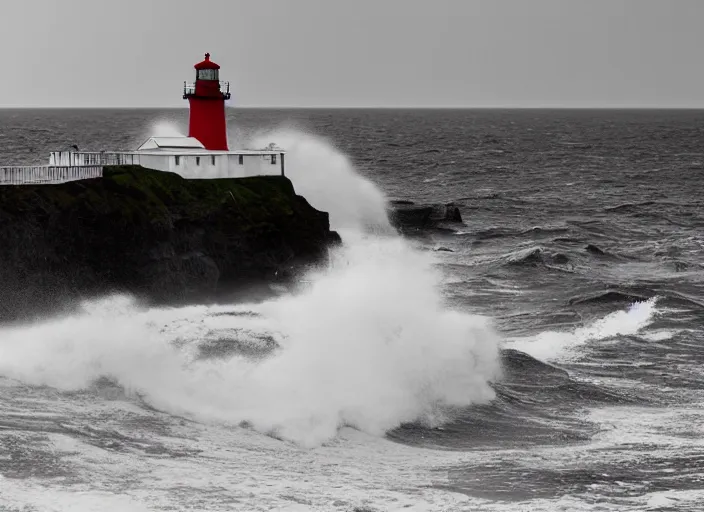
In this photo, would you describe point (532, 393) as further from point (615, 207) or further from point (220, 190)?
point (615, 207)

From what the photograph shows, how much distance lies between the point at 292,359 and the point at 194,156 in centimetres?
1134

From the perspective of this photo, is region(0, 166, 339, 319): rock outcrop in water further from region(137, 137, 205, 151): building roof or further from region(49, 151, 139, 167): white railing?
region(137, 137, 205, 151): building roof

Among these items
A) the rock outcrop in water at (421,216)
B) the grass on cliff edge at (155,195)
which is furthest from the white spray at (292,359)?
the rock outcrop in water at (421,216)

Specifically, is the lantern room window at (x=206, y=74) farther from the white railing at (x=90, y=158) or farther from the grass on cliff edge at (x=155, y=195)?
the white railing at (x=90, y=158)

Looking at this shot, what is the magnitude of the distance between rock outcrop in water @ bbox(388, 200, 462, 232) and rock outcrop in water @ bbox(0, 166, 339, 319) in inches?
559

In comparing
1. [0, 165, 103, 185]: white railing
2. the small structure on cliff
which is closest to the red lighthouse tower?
the small structure on cliff

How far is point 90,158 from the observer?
29.9 metres

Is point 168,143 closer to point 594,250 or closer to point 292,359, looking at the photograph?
point 292,359

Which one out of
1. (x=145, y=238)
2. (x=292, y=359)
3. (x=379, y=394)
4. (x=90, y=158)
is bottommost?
(x=379, y=394)

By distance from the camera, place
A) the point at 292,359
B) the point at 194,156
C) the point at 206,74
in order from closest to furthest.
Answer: the point at 292,359, the point at 194,156, the point at 206,74

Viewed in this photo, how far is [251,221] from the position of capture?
99.3ft

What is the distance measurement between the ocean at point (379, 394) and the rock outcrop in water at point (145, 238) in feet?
2.40

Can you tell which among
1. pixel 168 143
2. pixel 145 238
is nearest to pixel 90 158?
pixel 168 143

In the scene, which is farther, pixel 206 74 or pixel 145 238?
pixel 206 74
